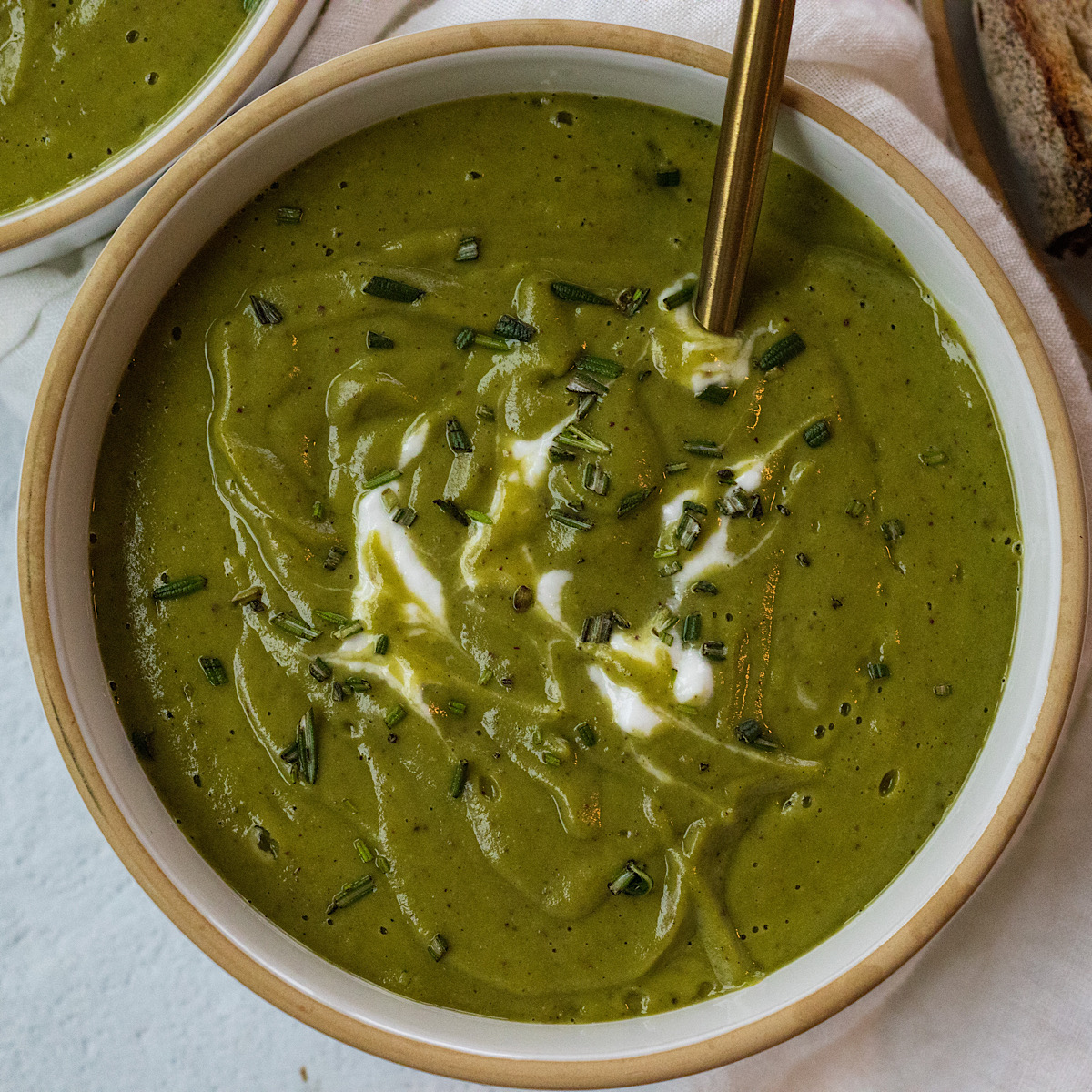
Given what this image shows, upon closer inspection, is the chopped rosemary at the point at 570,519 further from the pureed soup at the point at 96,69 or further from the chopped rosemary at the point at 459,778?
the pureed soup at the point at 96,69

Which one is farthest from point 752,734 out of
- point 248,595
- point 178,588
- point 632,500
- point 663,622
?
point 178,588

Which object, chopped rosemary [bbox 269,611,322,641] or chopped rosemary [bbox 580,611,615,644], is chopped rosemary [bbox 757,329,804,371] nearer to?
chopped rosemary [bbox 580,611,615,644]

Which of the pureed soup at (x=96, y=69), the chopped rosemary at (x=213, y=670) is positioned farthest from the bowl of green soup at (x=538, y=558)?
the pureed soup at (x=96, y=69)

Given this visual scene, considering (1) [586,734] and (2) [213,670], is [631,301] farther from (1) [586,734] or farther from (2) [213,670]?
(2) [213,670]

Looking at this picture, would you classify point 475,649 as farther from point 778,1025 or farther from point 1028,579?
point 1028,579

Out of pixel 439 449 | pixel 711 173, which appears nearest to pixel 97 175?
pixel 439 449

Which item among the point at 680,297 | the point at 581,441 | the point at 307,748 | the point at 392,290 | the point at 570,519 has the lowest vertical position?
the point at 307,748
